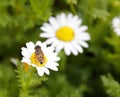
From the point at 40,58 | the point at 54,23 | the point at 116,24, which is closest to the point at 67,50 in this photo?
the point at 54,23

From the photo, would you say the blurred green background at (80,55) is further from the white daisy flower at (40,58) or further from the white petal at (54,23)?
the white daisy flower at (40,58)

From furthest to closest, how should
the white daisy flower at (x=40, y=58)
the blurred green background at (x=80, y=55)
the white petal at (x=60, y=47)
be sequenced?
the blurred green background at (x=80, y=55) → the white petal at (x=60, y=47) → the white daisy flower at (x=40, y=58)

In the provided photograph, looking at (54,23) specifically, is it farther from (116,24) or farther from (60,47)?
(116,24)

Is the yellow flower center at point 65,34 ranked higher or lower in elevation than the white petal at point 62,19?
lower

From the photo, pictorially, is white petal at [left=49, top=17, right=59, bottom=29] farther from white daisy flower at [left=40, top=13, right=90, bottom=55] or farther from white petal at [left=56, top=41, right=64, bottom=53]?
white petal at [left=56, top=41, right=64, bottom=53]

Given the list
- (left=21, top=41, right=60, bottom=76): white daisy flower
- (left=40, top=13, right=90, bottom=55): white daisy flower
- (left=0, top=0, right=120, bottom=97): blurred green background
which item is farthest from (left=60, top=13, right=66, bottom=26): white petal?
(left=21, top=41, right=60, bottom=76): white daisy flower

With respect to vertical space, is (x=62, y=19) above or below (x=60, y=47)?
above

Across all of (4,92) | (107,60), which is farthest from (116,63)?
(4,92)

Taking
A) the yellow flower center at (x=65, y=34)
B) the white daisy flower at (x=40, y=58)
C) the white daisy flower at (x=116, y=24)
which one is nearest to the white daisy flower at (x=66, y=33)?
the yellow flower center at (x=65, y=34)
